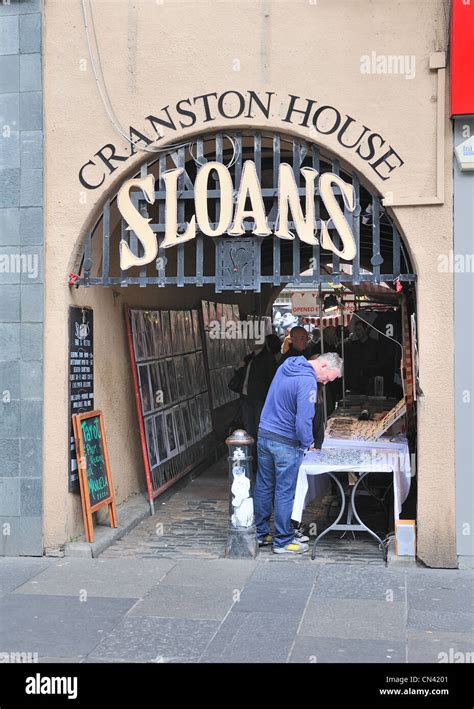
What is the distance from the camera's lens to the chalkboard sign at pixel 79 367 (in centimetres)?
739

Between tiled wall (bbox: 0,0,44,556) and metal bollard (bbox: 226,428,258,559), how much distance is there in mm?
1708

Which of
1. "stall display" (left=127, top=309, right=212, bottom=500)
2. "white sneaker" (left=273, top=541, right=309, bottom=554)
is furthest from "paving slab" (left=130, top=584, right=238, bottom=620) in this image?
"stall display" (left=127, top=309, right=212, bottom=500)

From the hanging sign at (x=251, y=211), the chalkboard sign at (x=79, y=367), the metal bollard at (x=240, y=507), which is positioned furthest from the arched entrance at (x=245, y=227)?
the metal bollard at (x=240, y=507)

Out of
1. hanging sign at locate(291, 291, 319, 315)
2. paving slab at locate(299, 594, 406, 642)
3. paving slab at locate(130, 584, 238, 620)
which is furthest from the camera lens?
hanging sign at locate(291, 291, 319, 315)

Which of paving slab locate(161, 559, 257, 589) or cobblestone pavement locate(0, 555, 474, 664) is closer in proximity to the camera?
cobblestone pavement locate(0, 555, 474, 664)

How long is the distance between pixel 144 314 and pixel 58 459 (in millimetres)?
2520

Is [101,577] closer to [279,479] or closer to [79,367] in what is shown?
[279,479]

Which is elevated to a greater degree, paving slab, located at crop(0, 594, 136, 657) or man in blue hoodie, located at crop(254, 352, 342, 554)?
man in blue hoodie, located at crop(254, 352, 342, 554)

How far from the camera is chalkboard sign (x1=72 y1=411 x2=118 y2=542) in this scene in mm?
A: 7332

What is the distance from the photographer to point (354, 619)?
18.4ft

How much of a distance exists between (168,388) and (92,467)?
8.52 feet

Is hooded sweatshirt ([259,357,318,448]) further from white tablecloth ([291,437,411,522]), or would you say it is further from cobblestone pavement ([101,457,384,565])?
cobblestone pavement ([101,457,384,565])

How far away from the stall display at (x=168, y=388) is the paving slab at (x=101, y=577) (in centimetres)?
189

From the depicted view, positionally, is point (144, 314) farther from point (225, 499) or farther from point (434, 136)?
point (434, 136)
